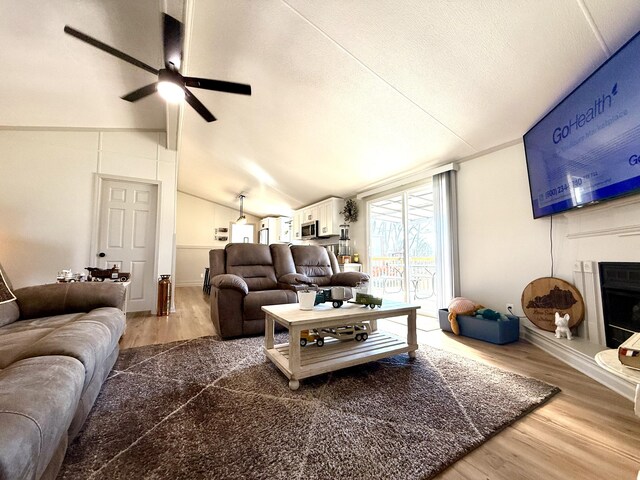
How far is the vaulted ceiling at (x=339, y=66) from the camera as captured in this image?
69.9 inches

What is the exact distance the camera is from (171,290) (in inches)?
154

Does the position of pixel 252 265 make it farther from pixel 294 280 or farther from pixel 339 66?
pixel 339 66

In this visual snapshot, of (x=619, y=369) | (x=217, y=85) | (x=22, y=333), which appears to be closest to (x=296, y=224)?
(x=217, y=85)

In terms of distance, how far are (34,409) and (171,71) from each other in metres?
2.13

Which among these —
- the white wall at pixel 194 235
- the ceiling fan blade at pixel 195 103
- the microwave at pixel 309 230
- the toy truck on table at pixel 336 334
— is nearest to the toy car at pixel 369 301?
the toy truck on table at pixel 336 334

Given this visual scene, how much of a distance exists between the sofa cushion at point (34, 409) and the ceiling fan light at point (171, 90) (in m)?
1.89

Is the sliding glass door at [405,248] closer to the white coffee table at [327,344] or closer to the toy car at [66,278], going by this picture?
the white coffee table at [327,344]

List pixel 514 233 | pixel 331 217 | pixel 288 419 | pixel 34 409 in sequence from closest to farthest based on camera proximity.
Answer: pixel 34 409 → pixel 288 419 → pixel 514 233 → pixel 331 217

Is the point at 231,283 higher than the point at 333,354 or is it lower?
higher

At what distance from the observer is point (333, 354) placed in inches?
74.5

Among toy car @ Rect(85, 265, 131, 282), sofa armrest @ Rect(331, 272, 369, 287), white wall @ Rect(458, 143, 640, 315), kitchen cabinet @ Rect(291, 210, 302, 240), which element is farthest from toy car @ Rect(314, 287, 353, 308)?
kitchen cabinet @ Rect(291, 210, 302, 240)

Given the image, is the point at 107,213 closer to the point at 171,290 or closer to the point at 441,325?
the point at 171,290

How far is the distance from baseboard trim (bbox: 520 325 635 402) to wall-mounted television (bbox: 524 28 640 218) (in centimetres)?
112

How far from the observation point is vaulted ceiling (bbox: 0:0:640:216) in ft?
5.82
